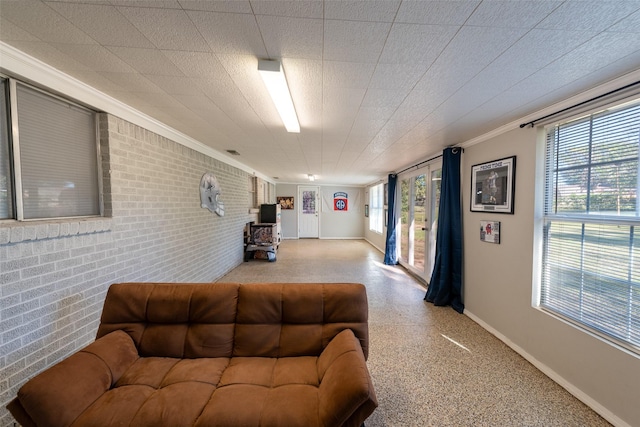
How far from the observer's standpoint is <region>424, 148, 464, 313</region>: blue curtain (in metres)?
3.16

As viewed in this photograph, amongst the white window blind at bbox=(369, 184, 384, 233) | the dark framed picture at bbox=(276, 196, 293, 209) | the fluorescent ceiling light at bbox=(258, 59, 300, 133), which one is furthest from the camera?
the dark framed picture at bbox=(276, 196, 293, 209)

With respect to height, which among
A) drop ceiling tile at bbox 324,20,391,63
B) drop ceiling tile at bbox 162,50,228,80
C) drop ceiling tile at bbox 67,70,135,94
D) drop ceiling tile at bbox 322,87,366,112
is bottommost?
drop ceiling tile at bbox 322,87,366,112

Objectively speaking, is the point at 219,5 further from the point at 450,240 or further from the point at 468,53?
the point at 450,240

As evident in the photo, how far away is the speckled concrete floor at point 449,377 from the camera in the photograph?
1.58 metres

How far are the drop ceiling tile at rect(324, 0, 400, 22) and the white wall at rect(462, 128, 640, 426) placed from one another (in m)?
2.01

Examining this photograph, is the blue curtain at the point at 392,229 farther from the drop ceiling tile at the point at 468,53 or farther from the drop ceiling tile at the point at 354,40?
the drop ceiling tile at the point at 354,40

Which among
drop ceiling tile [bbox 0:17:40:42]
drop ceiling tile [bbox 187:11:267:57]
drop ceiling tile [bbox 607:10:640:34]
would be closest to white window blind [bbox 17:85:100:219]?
drop ceiling tile [bbox 0:17:40:42]

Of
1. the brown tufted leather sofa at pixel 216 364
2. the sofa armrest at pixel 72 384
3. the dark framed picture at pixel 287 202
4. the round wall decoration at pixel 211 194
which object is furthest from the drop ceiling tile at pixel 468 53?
the dark framed picture at pixel 287 202

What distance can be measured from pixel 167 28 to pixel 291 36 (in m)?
0.64

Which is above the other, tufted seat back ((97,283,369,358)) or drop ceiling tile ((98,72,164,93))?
drop ceiling tile ((98,72,164,93))

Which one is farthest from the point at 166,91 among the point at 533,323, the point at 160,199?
the point at 533,323

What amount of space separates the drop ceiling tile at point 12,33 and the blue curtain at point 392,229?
5505mm

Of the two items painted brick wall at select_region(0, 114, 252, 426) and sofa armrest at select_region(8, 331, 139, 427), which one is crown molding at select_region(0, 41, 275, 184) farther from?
sofa armrest at select_region(8, 331, 139, 427)

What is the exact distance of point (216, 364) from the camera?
146 centimetres
